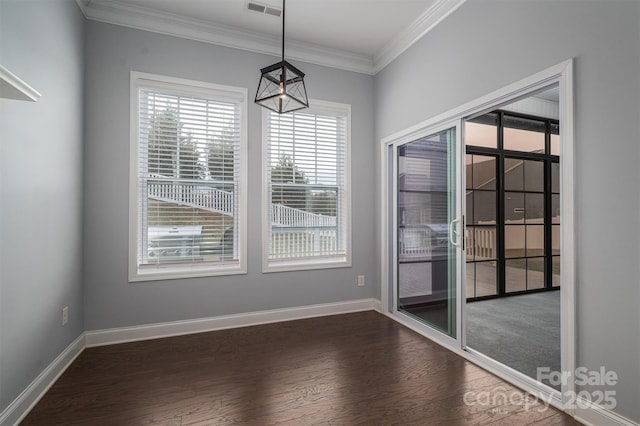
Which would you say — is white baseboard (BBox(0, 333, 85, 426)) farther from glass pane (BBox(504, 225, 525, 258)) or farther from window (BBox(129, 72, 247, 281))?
glass pane (BBox(504, 225, 525, 258))

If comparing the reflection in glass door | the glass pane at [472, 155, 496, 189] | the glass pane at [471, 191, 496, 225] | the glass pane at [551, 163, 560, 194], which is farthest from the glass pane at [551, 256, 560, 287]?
the reflection in glass door

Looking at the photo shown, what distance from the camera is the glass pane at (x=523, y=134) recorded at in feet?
15.1

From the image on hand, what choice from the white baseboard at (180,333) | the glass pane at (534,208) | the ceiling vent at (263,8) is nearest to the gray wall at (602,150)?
the white baseboard at (180,333)

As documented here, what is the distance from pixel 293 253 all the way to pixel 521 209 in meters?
3.51

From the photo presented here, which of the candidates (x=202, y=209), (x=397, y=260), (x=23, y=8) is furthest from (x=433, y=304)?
(x=23, y=8)

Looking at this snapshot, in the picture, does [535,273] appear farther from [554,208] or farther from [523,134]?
[523,134]

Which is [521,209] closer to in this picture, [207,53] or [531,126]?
[531,126]

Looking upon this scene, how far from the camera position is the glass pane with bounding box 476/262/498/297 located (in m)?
4.43

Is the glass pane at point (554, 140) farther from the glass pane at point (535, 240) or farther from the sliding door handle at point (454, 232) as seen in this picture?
the sliding door handle at point (454, 232)

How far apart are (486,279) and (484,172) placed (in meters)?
1.52

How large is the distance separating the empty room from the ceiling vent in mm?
22

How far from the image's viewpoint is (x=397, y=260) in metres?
3.76

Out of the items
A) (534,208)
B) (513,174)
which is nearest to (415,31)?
(513,174)

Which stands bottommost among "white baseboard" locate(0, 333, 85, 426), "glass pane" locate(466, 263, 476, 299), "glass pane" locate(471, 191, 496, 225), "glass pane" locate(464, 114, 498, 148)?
"white baseboard" locate(0, 333, 85, 426)
